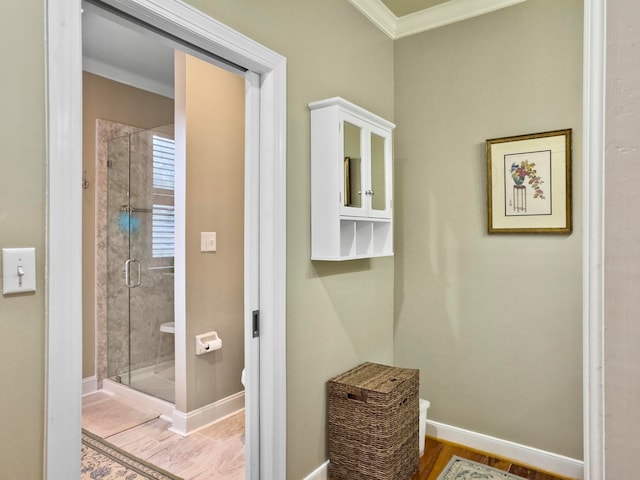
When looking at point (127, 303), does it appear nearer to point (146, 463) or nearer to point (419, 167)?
point (146, 463)

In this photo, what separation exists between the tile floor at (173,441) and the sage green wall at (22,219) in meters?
1.42

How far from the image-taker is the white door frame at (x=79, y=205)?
1092 mm

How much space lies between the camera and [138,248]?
3570 millimetres

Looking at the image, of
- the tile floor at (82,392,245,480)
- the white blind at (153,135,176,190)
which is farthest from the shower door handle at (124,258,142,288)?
the tile floor at (82,392,245,480)

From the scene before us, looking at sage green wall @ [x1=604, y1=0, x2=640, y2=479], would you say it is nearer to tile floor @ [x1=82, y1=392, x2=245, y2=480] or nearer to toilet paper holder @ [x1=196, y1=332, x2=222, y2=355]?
tile floor @ [x1=82, y1=392, x2=245, y2=480]

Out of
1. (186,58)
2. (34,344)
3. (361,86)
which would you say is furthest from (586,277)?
(186,58)

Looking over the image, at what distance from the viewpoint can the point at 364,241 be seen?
241 centimetres

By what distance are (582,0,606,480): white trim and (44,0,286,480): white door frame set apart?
3.84 feet

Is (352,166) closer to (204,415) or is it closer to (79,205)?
(79,205)

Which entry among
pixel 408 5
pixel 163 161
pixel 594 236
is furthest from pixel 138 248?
pixel 594 236

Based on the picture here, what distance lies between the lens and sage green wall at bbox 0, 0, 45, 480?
1021mm

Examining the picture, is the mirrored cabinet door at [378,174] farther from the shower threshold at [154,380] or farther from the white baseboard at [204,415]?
the shower threshold at [154,380]

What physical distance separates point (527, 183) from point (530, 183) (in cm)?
2

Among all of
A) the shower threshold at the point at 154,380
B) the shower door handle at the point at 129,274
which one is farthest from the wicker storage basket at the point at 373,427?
the shower door handle at the point at 129,274
